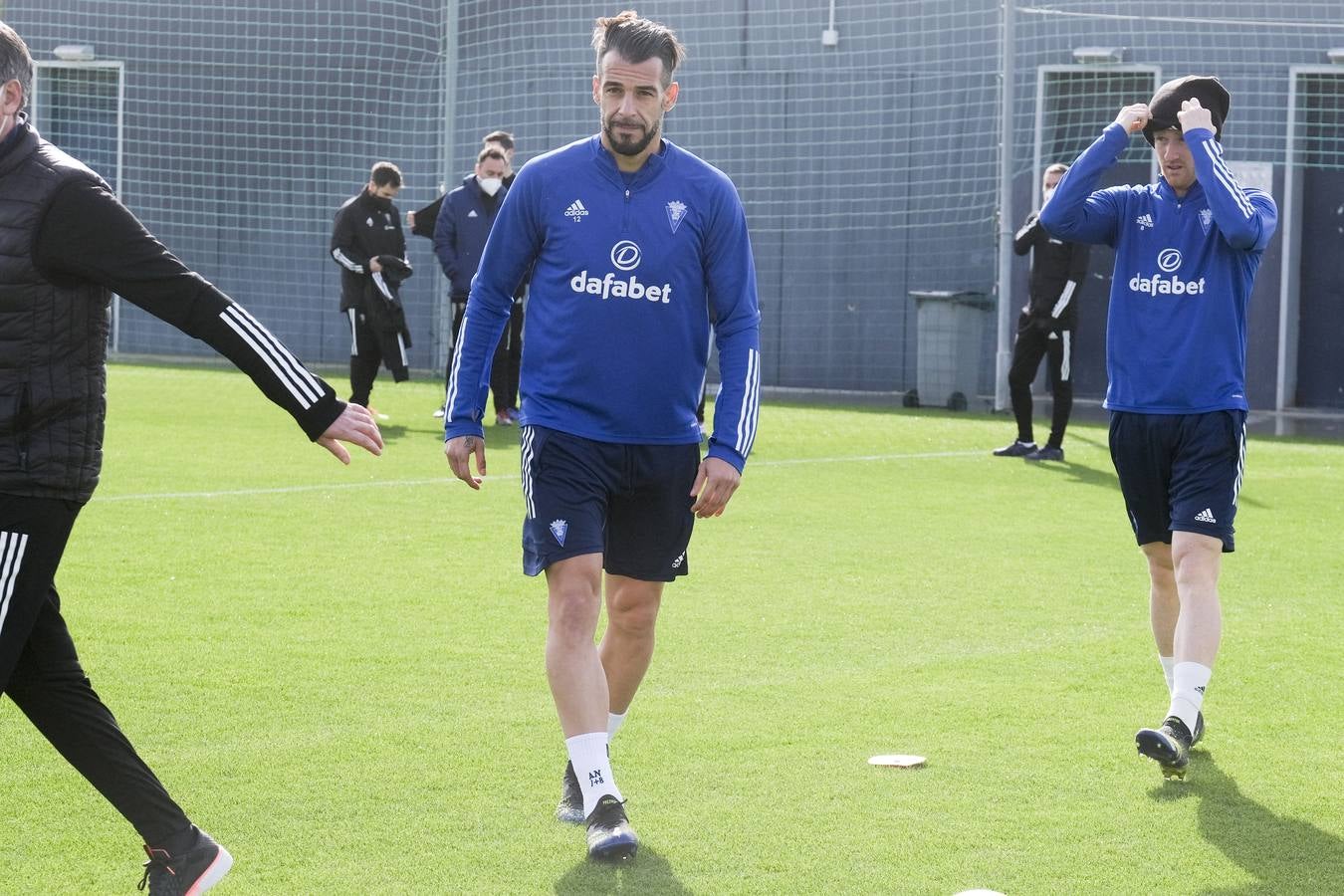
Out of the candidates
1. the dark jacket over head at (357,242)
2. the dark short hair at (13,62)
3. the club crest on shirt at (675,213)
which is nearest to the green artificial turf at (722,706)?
the club crest on shirt at (675,213)

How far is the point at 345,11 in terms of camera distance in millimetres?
21766

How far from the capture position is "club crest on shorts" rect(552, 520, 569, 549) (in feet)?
14.3

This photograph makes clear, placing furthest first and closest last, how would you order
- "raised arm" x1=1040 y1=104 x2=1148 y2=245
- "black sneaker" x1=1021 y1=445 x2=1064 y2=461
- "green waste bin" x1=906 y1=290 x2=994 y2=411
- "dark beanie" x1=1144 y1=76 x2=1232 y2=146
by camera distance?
1. "green waste bin" x1=906 y1=290 x2=994 y2=411
2. "black sneaker" x1=1021 y1=445 x2=1064 y2=461
3. "raised arm" x1=1040 y1=104 x2=1148 y2=245
4. "dark beanie" x1=1144 y1=76 x2=1232 y2=146

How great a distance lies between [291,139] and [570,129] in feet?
11.9

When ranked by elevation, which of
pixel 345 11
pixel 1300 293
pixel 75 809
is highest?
pixel 345 11

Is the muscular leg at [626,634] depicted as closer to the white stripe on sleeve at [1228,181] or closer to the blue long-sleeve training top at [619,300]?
the blue long-sleeve training top at [619,300]

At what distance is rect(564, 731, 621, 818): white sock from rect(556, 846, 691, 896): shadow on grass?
0.16 meters

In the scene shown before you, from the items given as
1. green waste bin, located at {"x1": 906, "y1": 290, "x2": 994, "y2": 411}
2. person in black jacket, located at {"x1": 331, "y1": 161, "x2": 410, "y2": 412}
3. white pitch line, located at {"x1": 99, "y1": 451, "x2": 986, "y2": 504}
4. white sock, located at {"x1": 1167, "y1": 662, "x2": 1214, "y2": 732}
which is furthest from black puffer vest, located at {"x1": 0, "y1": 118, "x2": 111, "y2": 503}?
green waste bin, located at {"x1": 906, "y1": 290, "x2": 994, "y2": 411}

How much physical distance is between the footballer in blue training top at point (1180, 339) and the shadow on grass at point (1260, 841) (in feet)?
0.96

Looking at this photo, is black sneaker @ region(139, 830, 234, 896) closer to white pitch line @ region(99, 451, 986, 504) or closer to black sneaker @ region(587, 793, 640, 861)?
black sneaker @ region(587, 793, 640, 861)

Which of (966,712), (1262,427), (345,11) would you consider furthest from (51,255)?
(345,11)

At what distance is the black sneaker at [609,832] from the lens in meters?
4.13

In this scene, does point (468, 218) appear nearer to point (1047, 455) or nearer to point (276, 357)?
point (1047, 455)

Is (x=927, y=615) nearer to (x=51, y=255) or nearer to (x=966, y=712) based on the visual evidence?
(x=966, y=712)
